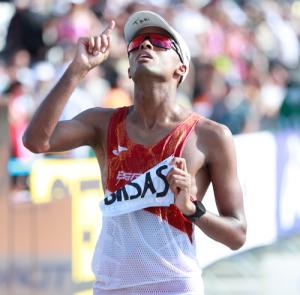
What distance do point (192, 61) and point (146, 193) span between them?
1117cm

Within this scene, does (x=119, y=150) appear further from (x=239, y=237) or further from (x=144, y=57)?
(x=239, y=237)

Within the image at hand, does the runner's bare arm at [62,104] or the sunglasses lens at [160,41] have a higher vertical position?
the sunglasses lens at [160,41]

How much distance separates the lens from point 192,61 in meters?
15.4

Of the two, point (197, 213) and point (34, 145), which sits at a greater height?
A: point (34, 145)

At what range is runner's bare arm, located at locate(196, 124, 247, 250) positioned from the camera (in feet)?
14.5

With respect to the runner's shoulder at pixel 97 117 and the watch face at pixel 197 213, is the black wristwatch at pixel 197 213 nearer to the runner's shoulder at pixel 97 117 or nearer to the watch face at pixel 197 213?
the watch face at pixel 197 213

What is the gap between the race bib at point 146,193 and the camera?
4348mm

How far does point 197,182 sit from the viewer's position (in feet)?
14.8

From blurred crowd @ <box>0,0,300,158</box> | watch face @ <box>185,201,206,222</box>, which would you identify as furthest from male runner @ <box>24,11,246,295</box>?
blurred crowd @ <box>0,0,300,158</box>

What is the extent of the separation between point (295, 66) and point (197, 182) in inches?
591

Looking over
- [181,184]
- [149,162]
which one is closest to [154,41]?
[149,162]

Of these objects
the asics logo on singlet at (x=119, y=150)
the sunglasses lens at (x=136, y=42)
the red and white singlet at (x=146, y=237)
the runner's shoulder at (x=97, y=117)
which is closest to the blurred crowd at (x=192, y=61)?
the runner's shoulder at (x=97, y=117)

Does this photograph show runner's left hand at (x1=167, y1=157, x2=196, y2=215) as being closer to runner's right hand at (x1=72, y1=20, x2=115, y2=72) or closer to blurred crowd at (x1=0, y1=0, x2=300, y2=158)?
runner's right hand at (x1=72, y1=20, x2=115, y2=72)

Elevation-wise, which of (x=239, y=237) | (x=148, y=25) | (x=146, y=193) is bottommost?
(x=239, y=237)
